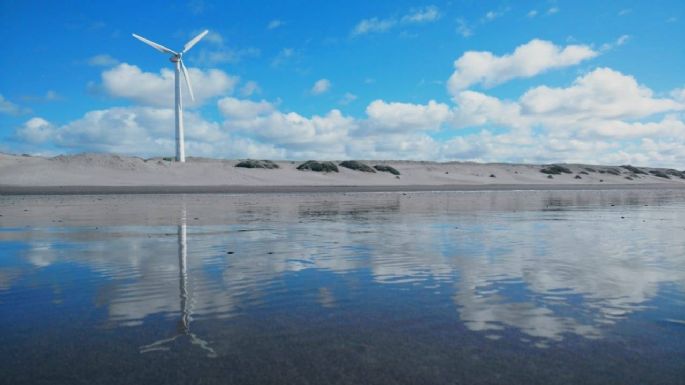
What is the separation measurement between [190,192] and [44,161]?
689 inches

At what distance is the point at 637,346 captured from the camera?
4.23m

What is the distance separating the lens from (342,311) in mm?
5336

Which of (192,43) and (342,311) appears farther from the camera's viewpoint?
(192,43)

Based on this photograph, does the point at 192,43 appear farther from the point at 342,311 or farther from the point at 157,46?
the point at 342,311

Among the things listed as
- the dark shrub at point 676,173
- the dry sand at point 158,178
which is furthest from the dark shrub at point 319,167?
the dark shrub at point 676,173

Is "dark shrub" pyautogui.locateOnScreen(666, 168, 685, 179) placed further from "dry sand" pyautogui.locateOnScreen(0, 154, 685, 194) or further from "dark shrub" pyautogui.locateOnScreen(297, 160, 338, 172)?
"dark shrub" pyautogui.locateOnScreen(297, 160, 338, 172)

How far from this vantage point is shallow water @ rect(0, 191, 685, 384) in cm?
378

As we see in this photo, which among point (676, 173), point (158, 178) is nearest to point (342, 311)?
point (158, 178)

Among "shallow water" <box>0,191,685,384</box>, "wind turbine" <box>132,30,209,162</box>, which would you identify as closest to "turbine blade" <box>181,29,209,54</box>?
"wind turbine" <box>132,30,209,162</box>

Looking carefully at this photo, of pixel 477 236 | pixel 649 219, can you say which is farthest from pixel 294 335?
pixel 649 219

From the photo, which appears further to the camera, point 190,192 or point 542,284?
point 190,192

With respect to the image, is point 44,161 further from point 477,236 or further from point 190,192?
point 477,236

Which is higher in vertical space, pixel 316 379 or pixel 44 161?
pixel 44 161

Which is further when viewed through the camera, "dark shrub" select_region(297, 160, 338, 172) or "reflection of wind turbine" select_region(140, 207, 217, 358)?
"dark shrub" select_region(297, 160, 338, 172)
